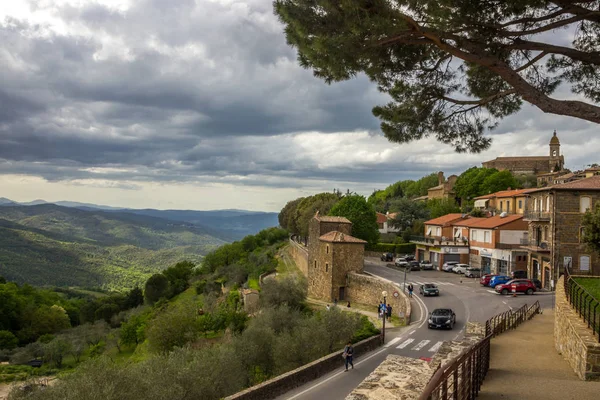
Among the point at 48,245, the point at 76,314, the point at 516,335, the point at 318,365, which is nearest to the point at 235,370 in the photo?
the point at 318,365

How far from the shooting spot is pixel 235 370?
771 inches

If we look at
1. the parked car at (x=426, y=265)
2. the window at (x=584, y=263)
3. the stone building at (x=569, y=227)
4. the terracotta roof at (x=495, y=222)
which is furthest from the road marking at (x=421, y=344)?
the parked car at (x=426, y=265)

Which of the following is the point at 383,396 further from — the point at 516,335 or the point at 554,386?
the point at 516,335

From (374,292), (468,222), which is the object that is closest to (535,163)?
(468,222)

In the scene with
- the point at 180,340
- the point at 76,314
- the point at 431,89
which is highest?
the point at 431,89

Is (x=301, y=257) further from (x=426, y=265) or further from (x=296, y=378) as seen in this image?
(x=296, y=378)

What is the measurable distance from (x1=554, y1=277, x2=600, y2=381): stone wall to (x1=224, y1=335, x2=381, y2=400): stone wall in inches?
351

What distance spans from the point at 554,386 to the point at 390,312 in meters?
22.1

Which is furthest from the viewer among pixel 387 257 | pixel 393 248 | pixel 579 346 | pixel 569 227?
pixel 393 248

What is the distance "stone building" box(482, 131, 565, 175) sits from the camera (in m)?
98.4

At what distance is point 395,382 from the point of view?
6.70 metres

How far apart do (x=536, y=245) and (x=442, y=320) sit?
1816 centimetres

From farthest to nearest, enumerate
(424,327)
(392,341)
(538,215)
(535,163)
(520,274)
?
(535,163) < (520,274) < (538,215) < (424,327) < (392,341)

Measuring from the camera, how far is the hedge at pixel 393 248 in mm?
60500
